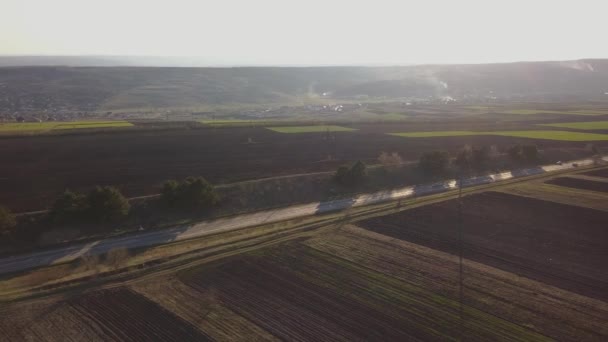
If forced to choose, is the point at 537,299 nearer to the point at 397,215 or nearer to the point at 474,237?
the point at 474,237

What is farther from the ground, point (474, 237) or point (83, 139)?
point (83, 139)

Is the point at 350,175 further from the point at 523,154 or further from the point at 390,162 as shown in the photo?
the point at 523,154

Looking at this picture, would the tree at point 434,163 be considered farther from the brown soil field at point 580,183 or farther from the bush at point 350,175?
the brown soil field at point 580,183

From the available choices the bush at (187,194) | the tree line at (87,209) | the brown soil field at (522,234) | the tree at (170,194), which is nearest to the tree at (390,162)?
the brown soil field at (522,234)

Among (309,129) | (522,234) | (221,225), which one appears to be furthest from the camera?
(309,129)

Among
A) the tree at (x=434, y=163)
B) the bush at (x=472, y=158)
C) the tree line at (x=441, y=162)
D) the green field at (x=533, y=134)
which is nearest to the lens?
the tree line at (x=441, y=162)

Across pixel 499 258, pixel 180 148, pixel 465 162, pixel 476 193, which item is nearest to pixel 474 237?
pixel 499 258

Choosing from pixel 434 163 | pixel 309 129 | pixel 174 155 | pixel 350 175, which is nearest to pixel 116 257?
pixel 350 175
